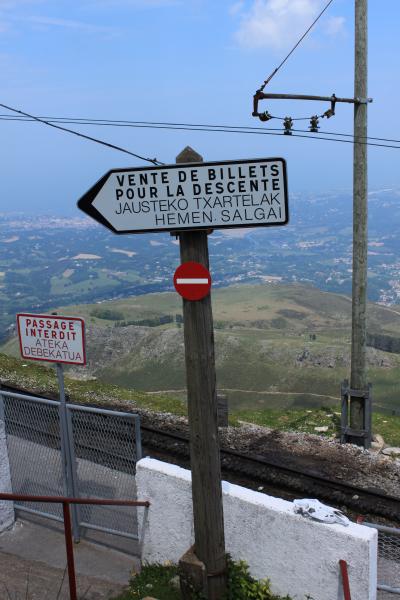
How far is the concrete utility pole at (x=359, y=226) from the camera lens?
11.8 m

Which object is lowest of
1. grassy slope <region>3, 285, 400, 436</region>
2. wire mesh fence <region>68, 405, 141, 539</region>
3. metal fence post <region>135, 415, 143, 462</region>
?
grassy slope <region>3, 285, 400, 436</region>

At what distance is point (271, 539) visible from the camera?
16.5 ft

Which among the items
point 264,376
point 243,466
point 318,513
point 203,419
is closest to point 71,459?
point 203,419

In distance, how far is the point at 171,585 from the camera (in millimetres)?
5438

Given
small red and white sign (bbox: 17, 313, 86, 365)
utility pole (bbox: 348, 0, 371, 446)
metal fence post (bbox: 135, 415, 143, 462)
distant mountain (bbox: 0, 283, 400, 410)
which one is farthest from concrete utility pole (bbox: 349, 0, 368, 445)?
distant mountain (bbox: 0, 283, 400, 410)

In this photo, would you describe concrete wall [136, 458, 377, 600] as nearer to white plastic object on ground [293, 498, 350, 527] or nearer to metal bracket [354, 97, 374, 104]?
white plastic object on ground [293, 498, 350, 527]

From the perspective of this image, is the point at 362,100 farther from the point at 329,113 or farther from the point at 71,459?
the point at 71,459

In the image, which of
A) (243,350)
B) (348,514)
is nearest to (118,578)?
(348,514)

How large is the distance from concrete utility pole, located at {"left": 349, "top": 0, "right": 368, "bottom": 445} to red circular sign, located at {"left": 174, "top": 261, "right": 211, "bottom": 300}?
844cm

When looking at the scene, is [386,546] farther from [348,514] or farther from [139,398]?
[139,398]

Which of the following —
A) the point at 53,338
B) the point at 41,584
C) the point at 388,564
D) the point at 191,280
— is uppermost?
the point at 191,280

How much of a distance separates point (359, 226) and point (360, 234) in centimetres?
17

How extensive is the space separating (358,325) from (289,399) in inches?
781

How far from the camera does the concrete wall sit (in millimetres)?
4629
